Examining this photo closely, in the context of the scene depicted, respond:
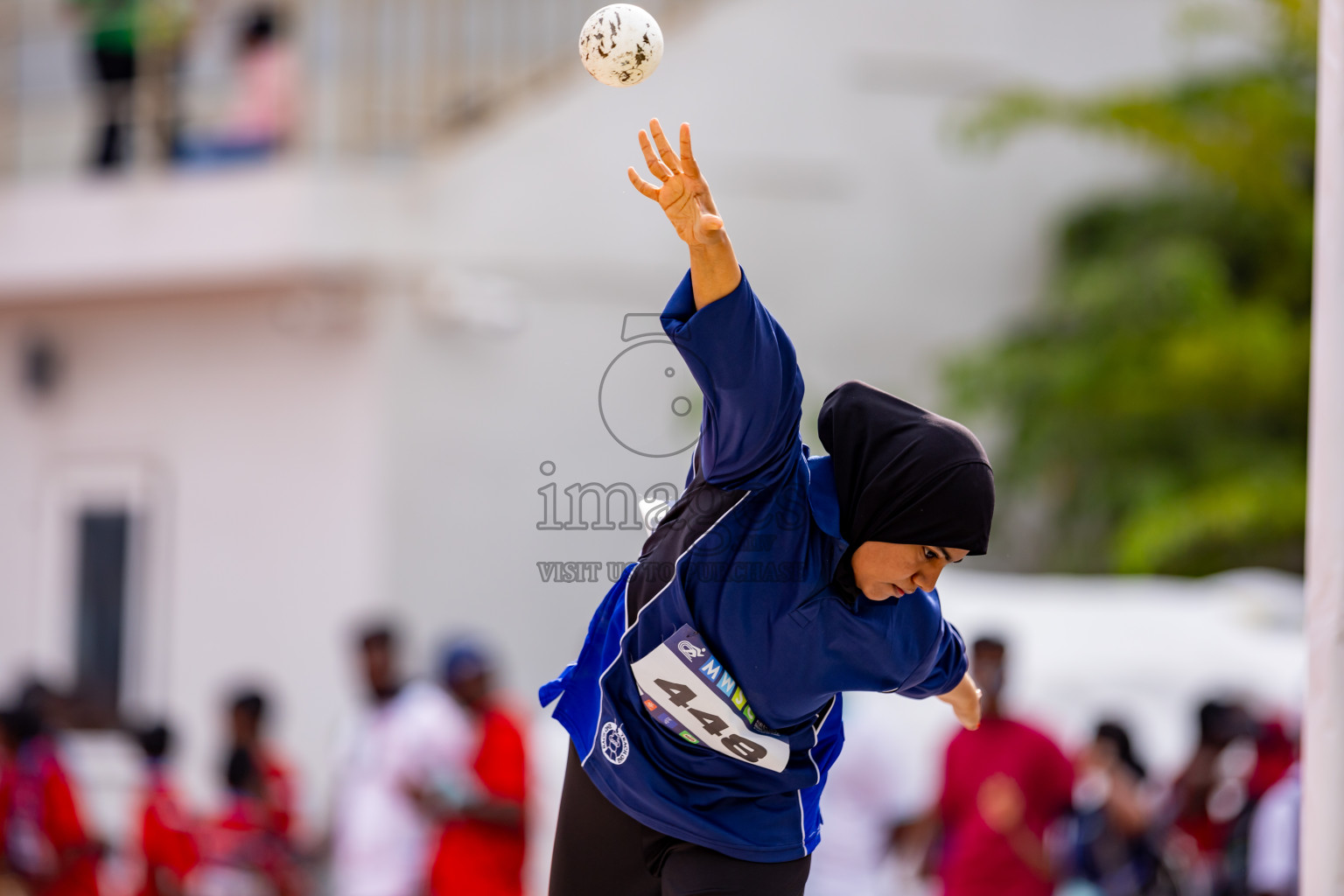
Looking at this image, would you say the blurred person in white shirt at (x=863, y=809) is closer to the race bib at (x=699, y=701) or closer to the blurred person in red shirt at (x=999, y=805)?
the blurred person in red shirt at (x=999, y=805)

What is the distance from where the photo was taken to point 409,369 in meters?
9.62

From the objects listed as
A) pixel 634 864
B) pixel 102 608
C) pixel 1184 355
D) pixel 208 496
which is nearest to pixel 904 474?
pixel 634 864

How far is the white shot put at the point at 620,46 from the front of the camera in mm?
2613

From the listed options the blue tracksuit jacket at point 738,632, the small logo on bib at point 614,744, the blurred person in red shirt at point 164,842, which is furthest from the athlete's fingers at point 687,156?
the blurred person in red shirt at point 164,842

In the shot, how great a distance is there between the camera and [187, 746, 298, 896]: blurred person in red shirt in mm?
7109

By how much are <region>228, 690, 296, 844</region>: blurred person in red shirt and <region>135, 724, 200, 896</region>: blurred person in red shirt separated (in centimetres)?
37

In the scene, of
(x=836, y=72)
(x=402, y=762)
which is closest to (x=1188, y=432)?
(x=836, y=72)

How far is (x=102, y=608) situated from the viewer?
10.6 m

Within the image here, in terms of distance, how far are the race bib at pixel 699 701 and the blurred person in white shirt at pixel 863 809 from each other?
124 inches

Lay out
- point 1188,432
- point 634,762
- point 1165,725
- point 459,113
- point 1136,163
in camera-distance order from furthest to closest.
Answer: point 1136,163 < point 1188,432 < point 459,113 < point 1165,725 < point 634,762

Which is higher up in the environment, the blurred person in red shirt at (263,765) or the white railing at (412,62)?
the white railing at (412,62)

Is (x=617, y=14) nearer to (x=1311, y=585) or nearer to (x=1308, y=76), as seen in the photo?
(x=1311, y=585)

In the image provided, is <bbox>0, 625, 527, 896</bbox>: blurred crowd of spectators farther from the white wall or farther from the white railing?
the white railing

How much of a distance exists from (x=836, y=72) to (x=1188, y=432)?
2.90 metres
